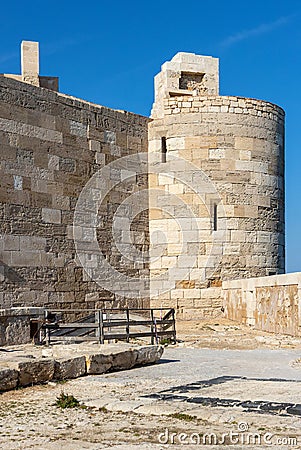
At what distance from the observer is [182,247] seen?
16172 mm

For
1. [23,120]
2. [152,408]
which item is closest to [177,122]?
[23,120]

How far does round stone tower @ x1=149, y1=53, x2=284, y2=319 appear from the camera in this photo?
16188mm

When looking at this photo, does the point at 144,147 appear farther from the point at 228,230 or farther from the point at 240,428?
the point at 240,428

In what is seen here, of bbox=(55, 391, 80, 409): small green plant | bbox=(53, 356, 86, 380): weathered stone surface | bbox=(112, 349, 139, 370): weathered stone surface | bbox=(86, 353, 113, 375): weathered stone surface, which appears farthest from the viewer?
bbox=(112, 349, 139, 370): weathered stone surface

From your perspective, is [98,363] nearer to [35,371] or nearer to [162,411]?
[35,371]

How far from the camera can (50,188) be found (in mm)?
14148

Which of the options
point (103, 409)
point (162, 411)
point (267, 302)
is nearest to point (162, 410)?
point (162, 411)

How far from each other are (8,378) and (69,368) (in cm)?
91

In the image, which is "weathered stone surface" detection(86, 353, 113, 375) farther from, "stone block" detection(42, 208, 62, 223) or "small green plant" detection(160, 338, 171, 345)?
"stone block" detection(42, 208, 62, 223)

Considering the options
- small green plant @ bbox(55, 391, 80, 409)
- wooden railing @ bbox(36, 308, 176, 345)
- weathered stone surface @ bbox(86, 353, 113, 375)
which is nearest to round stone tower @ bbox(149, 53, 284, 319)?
wooden railing @ bbox(36, 308, 176, 345)

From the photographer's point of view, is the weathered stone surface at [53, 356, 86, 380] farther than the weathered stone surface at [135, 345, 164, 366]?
No

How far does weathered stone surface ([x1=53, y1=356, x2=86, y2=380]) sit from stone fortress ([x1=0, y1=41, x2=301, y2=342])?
6.34m

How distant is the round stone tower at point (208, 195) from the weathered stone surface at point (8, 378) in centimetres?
941

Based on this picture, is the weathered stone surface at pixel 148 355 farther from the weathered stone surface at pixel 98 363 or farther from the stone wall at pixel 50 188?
the stone wall at pixel 50 188
